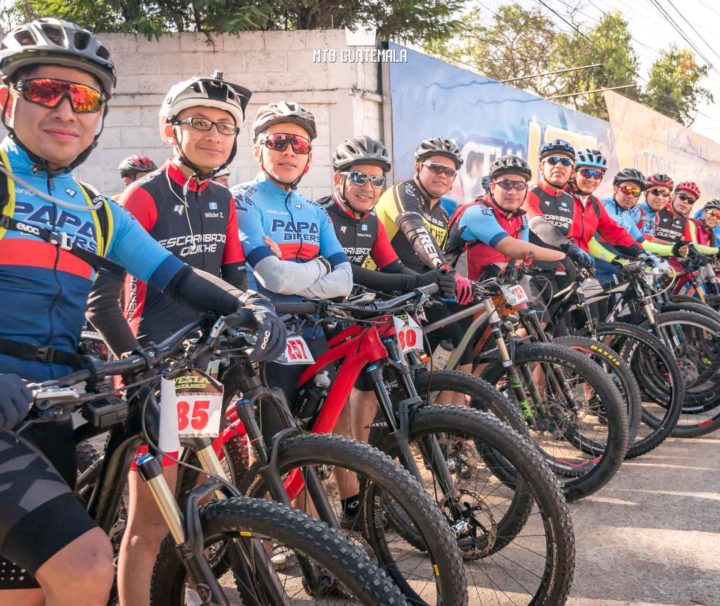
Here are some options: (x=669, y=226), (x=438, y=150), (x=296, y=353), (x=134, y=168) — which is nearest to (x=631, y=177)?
(x=669, y=226)

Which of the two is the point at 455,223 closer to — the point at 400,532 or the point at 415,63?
the point at 400,532

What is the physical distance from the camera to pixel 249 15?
9102 mm

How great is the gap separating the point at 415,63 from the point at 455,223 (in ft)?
15.2

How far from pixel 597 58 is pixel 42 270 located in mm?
35802

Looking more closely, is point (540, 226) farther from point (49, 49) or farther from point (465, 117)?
point (465, 117)

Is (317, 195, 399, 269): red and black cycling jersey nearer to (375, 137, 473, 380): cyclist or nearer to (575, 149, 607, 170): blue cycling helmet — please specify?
(375, 137, 473, 380): cyclist

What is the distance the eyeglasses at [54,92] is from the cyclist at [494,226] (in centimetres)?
337

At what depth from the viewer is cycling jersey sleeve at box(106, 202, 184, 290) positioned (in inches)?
100

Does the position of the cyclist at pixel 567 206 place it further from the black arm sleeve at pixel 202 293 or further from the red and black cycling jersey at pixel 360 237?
the black arm sleeve at pixel 202 293

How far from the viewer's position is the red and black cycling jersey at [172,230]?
10.0ft

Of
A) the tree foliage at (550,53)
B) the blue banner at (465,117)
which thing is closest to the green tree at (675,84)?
the tree foliage at (550,53)

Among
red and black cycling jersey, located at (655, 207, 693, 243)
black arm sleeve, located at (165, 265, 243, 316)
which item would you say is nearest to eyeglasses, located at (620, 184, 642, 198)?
red and black cycling jersey, located at (655, 207, 693, 243)

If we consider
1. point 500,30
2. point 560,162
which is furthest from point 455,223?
point 500,30

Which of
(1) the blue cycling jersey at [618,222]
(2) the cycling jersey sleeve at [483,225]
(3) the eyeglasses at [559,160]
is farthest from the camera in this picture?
(1) the blue cycling jersey at [618,222]
